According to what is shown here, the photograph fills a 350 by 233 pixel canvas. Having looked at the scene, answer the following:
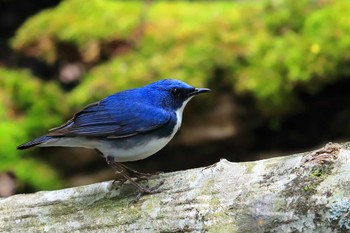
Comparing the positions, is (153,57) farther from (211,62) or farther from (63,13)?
(63,13)

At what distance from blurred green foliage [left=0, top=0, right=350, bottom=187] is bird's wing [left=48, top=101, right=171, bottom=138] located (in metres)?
1.91

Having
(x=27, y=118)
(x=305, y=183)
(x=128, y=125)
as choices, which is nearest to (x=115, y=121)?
(x=128, y=125)

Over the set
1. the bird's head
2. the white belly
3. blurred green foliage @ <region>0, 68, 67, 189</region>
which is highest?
the bird's head

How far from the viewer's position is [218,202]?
122 inches

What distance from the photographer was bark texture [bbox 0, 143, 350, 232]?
2.82 metres

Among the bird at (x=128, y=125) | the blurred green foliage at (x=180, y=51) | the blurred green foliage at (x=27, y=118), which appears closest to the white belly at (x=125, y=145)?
the bird at (x=128, y=125)

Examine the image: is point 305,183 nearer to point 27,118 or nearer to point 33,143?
point 33,143

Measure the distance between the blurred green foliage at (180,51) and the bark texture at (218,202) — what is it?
2316mm

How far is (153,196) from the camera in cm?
341

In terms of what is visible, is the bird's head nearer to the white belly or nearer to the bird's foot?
the white belly

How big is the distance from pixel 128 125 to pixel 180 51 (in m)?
2.52

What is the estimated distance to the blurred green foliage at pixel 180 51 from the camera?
5.58m

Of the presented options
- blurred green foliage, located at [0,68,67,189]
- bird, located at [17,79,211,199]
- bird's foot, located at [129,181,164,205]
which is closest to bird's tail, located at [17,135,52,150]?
bird, located at [17,79,211,199]

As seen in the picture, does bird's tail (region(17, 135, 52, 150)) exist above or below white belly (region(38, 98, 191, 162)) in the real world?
below
